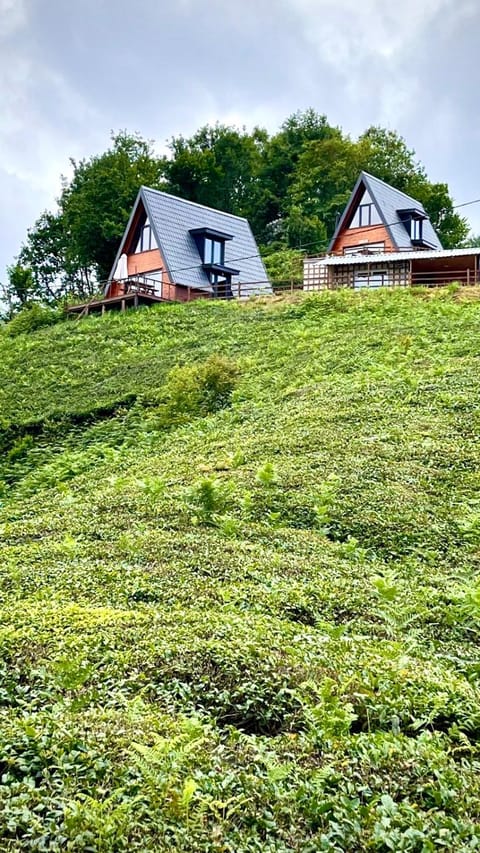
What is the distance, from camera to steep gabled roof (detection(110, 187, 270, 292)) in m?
33.7

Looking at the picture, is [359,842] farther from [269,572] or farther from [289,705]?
[269,572]

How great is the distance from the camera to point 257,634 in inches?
194

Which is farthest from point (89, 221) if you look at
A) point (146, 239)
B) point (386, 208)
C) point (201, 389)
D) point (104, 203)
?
point (201, 389)

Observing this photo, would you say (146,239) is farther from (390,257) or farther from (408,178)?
(408,178)

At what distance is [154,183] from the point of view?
45.4 m

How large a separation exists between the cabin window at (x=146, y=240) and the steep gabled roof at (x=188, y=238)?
575 mm

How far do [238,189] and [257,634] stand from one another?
161 ft

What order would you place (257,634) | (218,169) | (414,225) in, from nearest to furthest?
1. (257,634)
2. (414,225)
3. (218,169)

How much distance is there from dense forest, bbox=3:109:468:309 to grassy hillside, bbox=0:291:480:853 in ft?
103

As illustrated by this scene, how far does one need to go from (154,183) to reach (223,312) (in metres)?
21.4

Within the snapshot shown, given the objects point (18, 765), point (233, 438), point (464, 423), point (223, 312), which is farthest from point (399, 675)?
point (223, 312)

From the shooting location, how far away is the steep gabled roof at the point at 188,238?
33.7 meters

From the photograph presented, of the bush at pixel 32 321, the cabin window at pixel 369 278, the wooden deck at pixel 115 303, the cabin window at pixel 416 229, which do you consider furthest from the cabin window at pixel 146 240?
the cabin window at pixel 416 229

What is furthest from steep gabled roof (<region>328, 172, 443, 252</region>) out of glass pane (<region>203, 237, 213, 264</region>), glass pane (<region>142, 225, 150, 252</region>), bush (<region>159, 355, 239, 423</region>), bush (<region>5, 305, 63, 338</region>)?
bush (<region>159, 355, 239, 423</region>)
